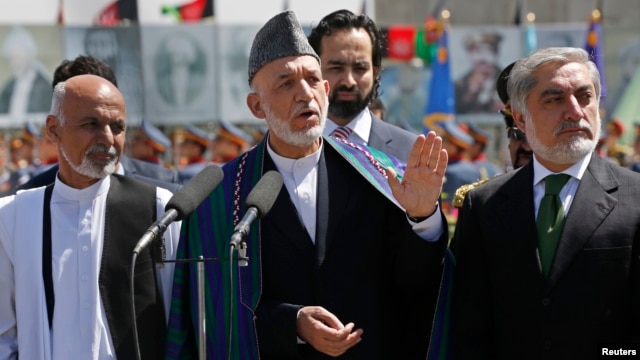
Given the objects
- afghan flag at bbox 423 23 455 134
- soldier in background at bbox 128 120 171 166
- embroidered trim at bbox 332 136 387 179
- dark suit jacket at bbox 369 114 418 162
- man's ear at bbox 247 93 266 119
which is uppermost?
afghan flag at bbox 423 23 455 134

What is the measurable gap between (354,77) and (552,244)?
207cm

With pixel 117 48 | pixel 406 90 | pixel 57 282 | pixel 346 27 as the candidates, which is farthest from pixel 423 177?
pixel 406 90

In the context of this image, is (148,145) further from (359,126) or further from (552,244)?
(552,244)

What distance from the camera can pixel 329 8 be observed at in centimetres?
1931

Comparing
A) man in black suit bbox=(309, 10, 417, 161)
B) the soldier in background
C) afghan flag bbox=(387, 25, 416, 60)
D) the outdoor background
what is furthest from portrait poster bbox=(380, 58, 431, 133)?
man in black suit bbox=(309, 10, 417, 161)

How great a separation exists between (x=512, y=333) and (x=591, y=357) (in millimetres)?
298

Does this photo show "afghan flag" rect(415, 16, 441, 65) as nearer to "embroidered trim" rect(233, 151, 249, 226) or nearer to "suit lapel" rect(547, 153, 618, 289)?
"embroidered trim" rect(233, 151, 249, 226)

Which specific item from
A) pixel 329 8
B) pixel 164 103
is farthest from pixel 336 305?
pixel 329 8

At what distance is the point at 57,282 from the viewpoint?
4.19m

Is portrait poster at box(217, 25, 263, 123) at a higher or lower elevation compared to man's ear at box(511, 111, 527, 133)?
higher

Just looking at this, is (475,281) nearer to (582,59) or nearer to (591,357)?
(591,357)

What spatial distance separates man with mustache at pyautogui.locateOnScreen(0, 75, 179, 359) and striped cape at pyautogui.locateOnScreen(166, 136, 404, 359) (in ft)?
0.48

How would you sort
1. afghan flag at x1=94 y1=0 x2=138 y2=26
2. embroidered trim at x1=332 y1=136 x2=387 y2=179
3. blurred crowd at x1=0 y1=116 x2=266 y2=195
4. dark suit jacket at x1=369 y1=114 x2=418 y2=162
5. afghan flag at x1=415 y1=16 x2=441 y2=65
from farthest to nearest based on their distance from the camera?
afghan flag at x1=94 y1=0 x2=138 y2=26, afghan flag at x1=415 y1=16 x2=441 y2=65, blurred crowd at x1=0 y1=116 x2=266 y2=195, dark suit jacket at x1=369 y1=114 x2=418 y2=162, embroidered trim at x1=332 y1=136 x2=387 y2=179

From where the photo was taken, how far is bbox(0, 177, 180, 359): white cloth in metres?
4.14
